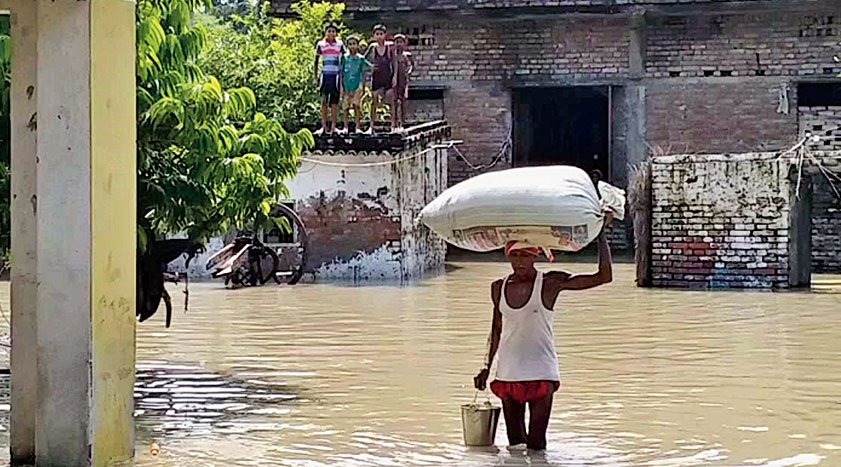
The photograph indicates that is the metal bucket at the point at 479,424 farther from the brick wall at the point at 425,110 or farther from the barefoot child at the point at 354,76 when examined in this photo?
the brick wall at the point at 425,110

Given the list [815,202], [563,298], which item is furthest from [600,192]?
[815,202]

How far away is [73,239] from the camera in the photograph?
736 centimetres

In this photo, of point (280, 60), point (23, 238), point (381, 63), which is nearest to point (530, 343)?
point (23, 238)

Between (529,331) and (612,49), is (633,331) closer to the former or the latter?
(529,331)

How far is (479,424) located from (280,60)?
59.6ft

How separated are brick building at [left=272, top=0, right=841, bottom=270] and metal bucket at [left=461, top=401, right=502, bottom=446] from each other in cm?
1989

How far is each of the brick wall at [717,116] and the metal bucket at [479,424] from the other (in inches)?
788

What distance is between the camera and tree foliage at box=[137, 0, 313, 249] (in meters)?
9.97

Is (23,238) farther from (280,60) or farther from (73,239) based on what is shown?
(280,60)

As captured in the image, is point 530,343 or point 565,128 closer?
point 530,343

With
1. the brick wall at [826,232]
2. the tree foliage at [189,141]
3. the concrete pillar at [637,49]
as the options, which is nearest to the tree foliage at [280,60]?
the concrete pillar at [637,49]

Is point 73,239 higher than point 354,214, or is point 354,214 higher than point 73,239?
point 354,214

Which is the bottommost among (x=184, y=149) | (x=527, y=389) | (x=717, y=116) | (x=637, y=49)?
(x=527, y=389)

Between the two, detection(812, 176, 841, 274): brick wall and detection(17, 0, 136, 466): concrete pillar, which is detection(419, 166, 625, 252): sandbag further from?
detection(812, 176, 841, 274): brick wall
